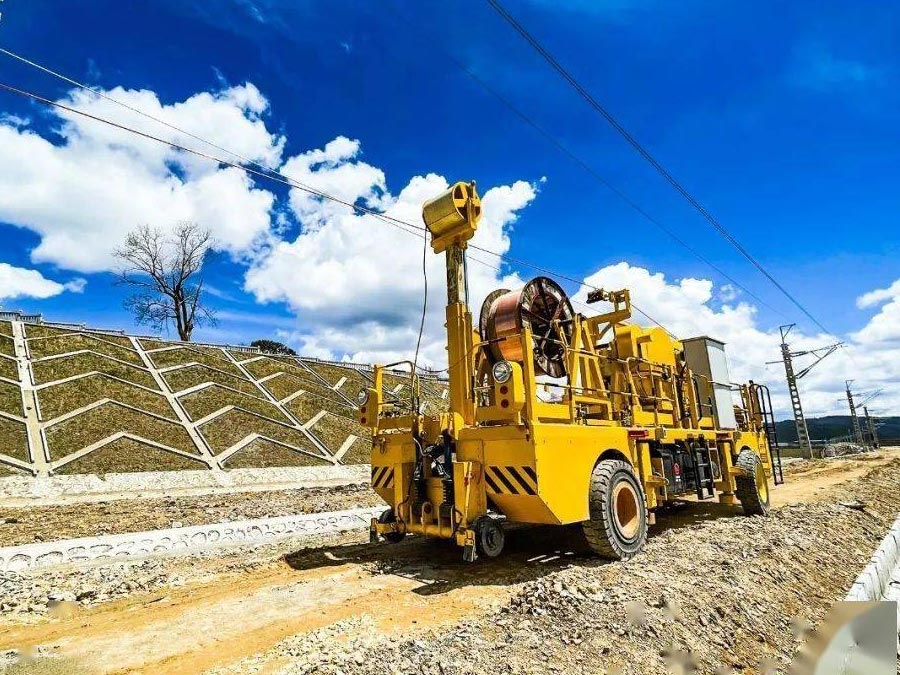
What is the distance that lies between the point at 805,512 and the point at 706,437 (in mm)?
2426

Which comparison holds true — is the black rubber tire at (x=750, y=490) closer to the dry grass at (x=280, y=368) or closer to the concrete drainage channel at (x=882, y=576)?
the concrete drainage channel at (x=882, y=576)

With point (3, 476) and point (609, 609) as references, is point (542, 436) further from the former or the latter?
point (3, 476)

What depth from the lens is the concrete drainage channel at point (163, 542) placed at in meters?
7.79

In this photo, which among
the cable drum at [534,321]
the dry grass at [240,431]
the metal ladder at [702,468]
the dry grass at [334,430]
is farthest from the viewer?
the dry grass at [334,430]

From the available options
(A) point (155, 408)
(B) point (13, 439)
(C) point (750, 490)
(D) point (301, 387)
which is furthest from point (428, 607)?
(D) point (301, 387)

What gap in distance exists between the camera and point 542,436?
5.96m

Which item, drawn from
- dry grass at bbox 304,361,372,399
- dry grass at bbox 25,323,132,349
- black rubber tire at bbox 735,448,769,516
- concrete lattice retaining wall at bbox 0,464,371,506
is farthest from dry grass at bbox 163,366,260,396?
black rubber tire at bbox 735,448,769,516

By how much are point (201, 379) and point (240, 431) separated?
6033mm

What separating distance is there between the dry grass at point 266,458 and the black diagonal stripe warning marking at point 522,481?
61.5ft

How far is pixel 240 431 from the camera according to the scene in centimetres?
2467

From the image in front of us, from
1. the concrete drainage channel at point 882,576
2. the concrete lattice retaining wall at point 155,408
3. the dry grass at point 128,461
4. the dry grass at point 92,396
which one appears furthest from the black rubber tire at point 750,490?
the dry grass at point 92,396

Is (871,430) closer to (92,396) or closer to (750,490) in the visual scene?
(750,490)

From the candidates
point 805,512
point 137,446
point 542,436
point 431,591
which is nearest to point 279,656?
point 431,591

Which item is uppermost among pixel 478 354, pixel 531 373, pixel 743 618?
pixel 478 354
